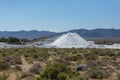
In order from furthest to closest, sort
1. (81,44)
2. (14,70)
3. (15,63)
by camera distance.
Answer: (81,44) < (15,63) < (14,70)

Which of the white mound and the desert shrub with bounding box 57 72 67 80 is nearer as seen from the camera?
the desert shrub with bounding box 57 72 67 80

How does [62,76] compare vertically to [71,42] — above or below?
below

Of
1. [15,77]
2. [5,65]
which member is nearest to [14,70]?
[5,65]

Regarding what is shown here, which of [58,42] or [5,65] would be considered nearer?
[5,65]

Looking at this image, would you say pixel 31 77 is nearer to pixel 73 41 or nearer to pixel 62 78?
pixel 62 78

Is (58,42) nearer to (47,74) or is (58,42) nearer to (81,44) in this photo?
(81,44)

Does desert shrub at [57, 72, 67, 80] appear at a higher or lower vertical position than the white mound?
lower

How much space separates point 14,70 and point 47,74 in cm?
495

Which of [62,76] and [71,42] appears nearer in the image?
[62,76]

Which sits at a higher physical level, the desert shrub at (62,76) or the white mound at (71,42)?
the white mound at (71,42)

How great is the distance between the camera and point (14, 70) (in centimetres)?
2336

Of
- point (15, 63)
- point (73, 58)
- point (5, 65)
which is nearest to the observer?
point (5, 65)

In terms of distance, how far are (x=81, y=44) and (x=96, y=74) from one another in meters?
56.6

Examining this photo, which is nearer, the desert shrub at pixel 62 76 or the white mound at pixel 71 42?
the desert shrub at pixel 62 76
